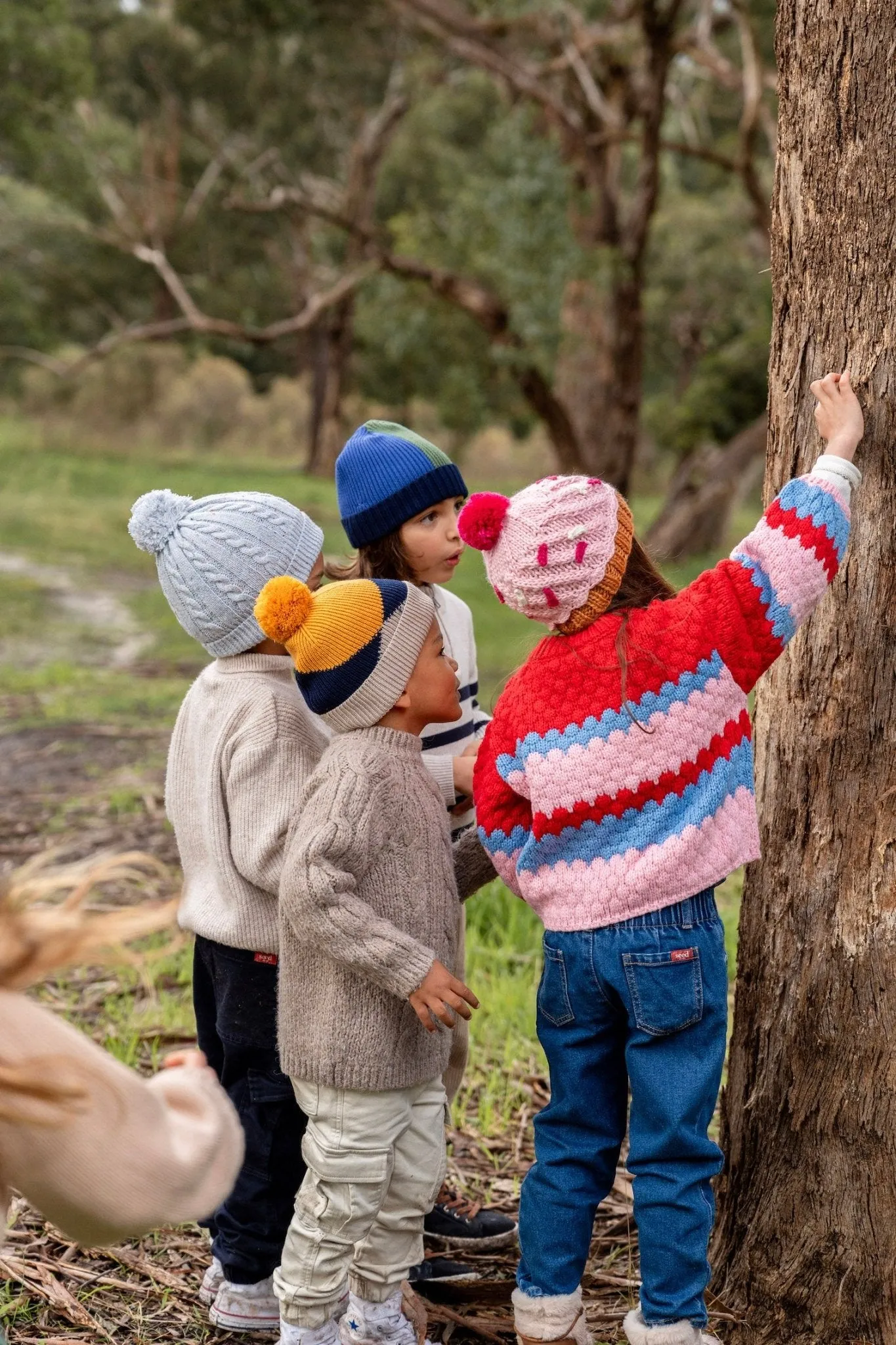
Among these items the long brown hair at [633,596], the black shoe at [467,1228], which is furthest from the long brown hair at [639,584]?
the black shoe at [467,1228]

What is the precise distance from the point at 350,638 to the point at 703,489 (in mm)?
12118

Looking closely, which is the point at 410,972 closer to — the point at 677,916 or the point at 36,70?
the point at 677,916

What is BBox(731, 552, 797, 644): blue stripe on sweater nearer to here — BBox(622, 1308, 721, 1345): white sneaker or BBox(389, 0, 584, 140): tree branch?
BBox(622, 1308, 721, 1345): white sneaker

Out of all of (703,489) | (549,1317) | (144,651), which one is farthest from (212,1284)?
(703,489)

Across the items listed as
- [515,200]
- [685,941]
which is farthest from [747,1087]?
[515,200]

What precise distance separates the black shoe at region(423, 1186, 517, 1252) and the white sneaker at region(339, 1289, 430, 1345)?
452mm

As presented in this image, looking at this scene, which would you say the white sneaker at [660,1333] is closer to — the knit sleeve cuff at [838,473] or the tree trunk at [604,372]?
the knit sleeve cuff at [838,473]

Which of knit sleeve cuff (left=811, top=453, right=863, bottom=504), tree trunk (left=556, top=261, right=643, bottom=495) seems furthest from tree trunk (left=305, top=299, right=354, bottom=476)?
knit sleeve cuff (left=811, top=453, right=863, bottom=504)

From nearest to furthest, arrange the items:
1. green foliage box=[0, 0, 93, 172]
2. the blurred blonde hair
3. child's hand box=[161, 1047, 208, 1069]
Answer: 1. the blurred blonde hair
2. child's hand box=[161, 1047, 208, 1069]
3. green foliage box=[0, 0, 93, 172]

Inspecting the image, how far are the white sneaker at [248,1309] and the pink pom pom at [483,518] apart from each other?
1.53 m

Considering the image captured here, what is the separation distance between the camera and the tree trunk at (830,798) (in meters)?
2.48

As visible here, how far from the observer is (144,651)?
34.6 ft

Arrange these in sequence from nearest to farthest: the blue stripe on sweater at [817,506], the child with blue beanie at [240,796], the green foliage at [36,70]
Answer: the blue stripe on sweater at [817,506], the child with blue beanie at [240,796], the green foliage at [36,70]

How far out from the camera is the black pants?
2.77 meters
